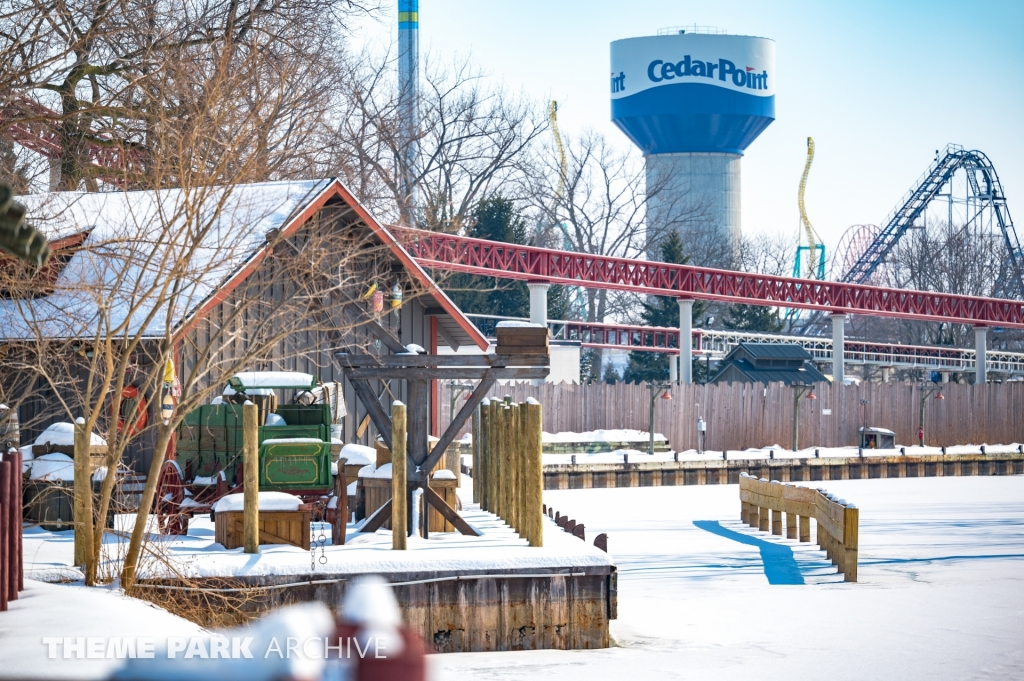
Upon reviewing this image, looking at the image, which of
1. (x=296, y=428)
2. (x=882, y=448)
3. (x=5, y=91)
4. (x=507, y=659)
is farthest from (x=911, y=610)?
(x=882, y=448)

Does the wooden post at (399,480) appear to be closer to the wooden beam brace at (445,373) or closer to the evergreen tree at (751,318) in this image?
the wooden beam brace at (445,373)

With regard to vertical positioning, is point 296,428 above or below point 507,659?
above

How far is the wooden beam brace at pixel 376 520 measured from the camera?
13281 millimetres

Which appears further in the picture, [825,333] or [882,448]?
[825,333]

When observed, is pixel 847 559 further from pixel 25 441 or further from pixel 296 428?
pixel 25 441

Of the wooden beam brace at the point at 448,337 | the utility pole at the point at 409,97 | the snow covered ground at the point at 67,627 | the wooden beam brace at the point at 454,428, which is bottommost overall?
the snow covered ground at the point at 67,627

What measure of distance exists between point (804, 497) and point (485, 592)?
9.33 metres

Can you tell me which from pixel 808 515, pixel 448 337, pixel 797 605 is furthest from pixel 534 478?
pixel 448 337

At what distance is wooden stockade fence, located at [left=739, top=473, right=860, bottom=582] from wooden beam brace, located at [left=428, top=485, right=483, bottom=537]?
500 cm

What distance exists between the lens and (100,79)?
23.0 metres

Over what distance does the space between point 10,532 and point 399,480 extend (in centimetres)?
405

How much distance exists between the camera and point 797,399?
3881cm

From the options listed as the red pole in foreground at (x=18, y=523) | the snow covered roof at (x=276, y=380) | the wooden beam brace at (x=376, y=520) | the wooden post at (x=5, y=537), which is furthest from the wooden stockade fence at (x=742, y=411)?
the wooden post at (x=5, y=537)

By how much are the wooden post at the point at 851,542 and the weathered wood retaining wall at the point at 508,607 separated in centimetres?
494
